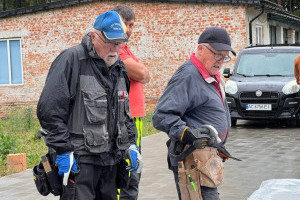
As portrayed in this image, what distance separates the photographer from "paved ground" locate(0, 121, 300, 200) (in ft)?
24.7

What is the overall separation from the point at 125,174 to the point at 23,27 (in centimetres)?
1987

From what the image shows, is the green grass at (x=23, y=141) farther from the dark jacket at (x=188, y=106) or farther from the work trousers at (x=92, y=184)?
the dark jacket at (x=188, y=106)

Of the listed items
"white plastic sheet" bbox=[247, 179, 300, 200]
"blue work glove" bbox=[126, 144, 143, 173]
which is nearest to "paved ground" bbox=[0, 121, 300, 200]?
"blue work glove" bbox=[126, 144, 143, 173]

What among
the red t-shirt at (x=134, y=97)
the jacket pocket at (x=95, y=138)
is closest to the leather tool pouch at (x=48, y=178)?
the jacket pocket at (x=95, y=138)

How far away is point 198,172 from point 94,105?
0.91 meters

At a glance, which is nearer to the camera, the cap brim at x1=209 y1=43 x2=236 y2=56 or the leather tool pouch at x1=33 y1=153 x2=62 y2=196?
the leather tool pouch at x1=33 y1=153 x2=62 y2=196

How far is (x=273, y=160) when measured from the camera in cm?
998

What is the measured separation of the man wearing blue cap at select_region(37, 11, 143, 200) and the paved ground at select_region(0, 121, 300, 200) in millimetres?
3222

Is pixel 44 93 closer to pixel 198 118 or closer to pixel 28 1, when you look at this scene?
pixel 198 118

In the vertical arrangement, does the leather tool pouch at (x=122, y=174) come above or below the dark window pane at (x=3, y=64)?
below

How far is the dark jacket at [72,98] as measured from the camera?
385 centimetres

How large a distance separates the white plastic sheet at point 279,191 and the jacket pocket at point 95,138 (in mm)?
1088

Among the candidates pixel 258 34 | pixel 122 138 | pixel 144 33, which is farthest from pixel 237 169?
pixel 258 34

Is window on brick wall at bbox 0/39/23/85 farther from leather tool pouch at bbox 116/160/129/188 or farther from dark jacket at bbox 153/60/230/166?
dark jacket at bbox 153/60/230/166
